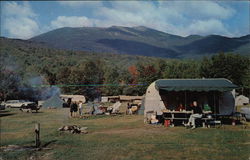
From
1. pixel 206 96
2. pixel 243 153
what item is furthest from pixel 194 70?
pixel 243 153

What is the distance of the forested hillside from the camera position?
39969 mm

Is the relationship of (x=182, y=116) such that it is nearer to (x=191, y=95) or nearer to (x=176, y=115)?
(x=176, y=115)

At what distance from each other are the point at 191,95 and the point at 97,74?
46286mm

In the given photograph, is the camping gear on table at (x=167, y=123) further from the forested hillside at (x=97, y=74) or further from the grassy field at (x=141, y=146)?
the forested hillside at (x=97, y=74)

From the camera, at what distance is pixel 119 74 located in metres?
61.6

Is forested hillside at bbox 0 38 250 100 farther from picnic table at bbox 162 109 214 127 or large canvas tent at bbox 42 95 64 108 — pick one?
picnic table at bbox 162 109 214 127

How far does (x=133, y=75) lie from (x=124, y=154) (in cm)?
5260

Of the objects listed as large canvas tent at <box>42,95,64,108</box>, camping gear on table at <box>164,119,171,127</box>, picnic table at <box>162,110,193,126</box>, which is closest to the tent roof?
picnic table at <box>162,110,193,126</box>

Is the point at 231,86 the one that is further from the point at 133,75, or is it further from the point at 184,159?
the point at 133,75

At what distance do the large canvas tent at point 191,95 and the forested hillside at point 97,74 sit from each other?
55.9ft

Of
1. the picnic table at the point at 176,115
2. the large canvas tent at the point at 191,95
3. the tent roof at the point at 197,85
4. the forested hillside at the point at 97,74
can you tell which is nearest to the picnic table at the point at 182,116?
the picnic table at the point at 176,115

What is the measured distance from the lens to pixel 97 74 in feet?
203

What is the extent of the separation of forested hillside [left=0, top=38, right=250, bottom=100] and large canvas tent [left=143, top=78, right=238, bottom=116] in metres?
17.0

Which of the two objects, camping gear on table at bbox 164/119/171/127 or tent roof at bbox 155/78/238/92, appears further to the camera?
tent roof at bbox 155/78/238/92
